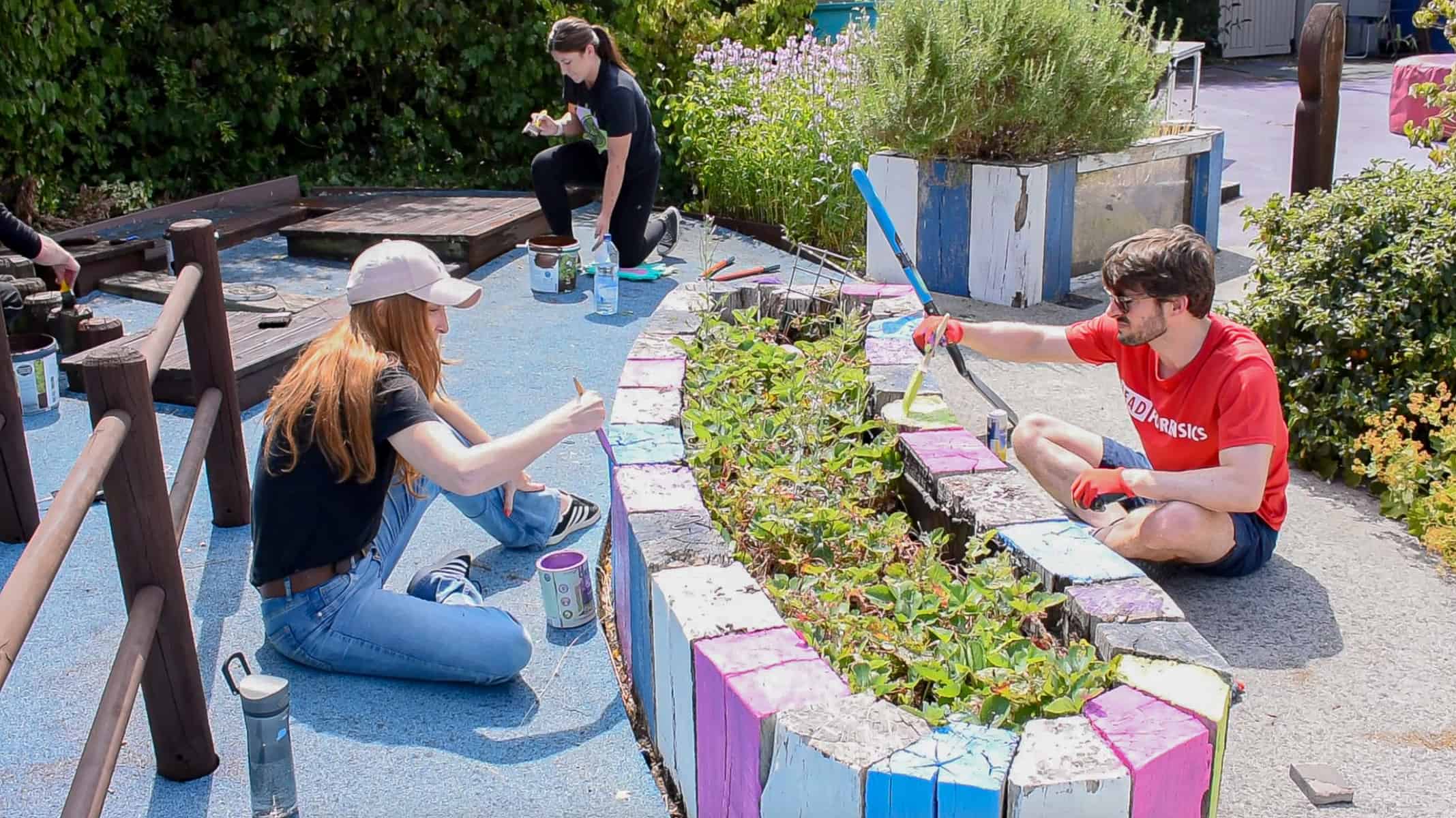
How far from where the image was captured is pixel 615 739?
9.96 ft

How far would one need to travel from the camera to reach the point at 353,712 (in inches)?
124

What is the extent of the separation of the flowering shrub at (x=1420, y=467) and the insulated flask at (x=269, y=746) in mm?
3285

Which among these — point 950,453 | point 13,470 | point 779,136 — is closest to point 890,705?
point 950,453

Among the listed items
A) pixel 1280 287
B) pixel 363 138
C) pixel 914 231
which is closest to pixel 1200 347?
pixel 1280 287

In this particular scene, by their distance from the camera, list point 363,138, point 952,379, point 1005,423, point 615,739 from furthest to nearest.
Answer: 1. point 363,138
2. point 952,379
3. point 1005,423
4. point 615,739

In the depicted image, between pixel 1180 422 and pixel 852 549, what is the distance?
3.67ft

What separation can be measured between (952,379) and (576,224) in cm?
370

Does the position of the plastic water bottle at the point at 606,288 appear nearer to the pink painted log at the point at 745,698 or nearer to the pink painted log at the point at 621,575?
the pink painted log at the point at 621,575

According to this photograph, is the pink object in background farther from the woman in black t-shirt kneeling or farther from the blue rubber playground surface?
the blue rubber playground surface

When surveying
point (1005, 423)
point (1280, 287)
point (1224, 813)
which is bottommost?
point (1224, 813)

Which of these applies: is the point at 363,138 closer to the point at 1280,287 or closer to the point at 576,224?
the point at 576,224

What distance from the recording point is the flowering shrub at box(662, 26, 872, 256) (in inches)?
308

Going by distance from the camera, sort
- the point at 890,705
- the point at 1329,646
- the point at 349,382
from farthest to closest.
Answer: the point at 1329,646, the point at 349,382, the point at 890,705

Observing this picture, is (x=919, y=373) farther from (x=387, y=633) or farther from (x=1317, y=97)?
(x=1317, y=97)
